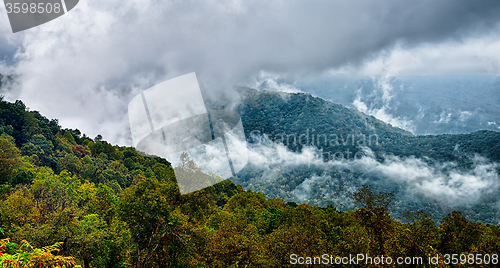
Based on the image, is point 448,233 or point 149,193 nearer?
point 149,193

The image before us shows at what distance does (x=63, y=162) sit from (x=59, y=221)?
224ft

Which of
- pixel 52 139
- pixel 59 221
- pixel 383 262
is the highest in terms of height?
pixel 52 139

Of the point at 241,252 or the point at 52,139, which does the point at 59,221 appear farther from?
the point at 52,139

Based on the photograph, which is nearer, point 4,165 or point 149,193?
point 149,193

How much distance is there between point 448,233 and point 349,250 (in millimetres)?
11872

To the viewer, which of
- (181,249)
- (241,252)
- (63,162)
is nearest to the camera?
(241,252)

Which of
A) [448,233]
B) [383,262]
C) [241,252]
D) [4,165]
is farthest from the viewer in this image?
[4,165]

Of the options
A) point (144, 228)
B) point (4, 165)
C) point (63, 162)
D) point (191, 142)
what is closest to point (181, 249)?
point (144, 228)

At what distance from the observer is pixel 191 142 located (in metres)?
16.0

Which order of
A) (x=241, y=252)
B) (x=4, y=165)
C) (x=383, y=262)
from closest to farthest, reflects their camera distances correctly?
(x=383, y=262), (x=241, y=252), (x=4, y=165)

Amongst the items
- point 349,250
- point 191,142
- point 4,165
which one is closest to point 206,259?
point 191,142

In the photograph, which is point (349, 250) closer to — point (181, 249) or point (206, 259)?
point (206, 259)

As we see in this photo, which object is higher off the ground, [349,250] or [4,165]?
[4,165]

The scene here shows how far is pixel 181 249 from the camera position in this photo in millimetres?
17906
